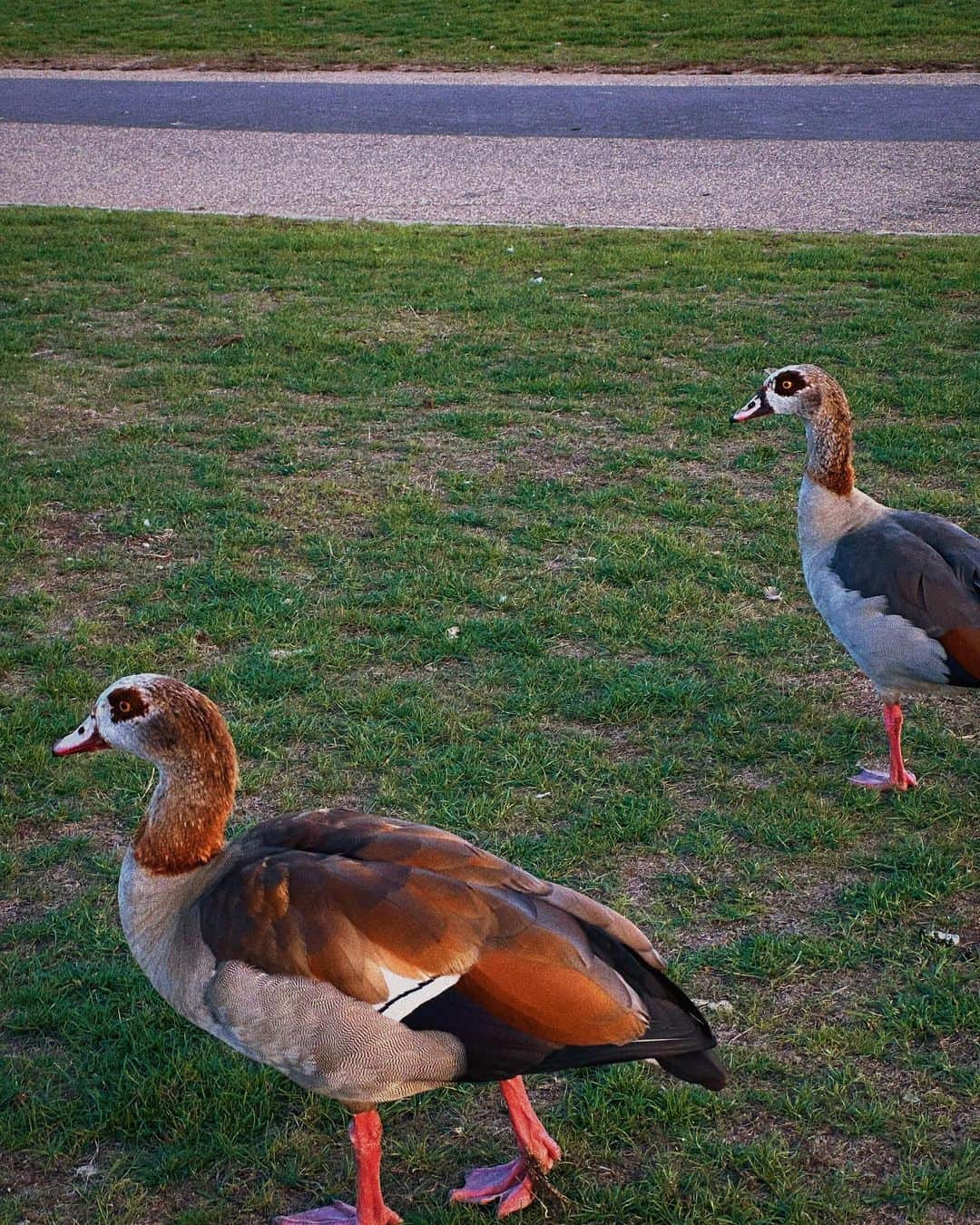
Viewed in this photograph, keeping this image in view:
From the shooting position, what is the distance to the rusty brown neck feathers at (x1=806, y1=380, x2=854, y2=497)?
4.70 m

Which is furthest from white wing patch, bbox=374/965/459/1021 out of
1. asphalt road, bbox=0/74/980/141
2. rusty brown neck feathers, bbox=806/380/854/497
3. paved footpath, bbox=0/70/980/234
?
asphalt road, bbox=0/74/980/141

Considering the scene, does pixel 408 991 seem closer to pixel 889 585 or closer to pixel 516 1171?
pixel 516 1171

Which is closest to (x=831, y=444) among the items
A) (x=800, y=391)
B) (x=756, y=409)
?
(x=800, y=391)

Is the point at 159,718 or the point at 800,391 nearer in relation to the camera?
the point at 159,718

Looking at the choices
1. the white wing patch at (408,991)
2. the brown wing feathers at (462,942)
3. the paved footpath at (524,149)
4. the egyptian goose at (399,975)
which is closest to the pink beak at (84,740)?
the egyptian goose at (399,975)

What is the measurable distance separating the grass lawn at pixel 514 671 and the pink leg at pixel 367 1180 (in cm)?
11

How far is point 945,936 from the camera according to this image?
3.61m

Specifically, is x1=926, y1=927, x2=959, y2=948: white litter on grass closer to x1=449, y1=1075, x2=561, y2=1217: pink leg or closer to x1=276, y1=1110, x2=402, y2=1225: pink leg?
x1=449, y1=1075, x2=561, y2=1217: pink leg

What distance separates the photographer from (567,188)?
464 inches

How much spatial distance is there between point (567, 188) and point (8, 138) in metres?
6.50

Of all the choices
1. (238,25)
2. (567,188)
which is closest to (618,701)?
(567,188)

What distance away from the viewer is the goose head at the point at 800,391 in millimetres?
4832

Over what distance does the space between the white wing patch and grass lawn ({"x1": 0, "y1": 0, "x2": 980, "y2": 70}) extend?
16.3 meters

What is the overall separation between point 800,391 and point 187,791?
114 inches
